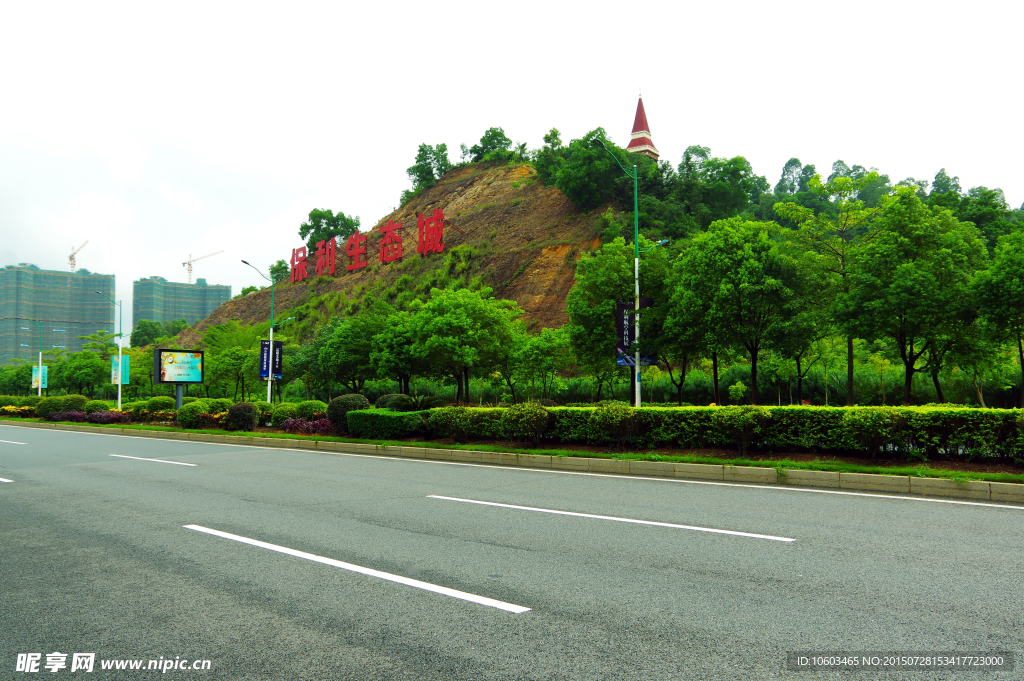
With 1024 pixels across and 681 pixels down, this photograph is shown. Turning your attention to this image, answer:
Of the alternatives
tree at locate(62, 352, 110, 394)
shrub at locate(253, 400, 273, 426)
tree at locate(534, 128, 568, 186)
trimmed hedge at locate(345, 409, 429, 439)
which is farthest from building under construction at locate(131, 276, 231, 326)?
trimmed hedge at locate(345, 409, 429, 439)

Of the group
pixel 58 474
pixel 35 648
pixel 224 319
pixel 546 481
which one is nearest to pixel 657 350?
pixel 546 481

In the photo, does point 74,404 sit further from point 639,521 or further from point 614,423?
point 639,521

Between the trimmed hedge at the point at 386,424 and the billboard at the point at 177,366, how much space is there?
614 inches

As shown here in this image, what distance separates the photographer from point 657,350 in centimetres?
2241

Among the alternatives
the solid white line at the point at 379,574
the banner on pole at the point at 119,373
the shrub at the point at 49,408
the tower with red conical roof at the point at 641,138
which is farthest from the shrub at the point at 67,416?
the tower with red conical roof at the point at 641,138

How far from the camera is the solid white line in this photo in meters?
4.31

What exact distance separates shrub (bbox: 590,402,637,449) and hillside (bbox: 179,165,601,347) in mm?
35875

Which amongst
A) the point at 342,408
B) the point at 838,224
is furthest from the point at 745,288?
the point at 342,408

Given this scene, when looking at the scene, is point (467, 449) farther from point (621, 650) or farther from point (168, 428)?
point (168, 428)

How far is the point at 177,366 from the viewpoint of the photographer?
29.7 metres

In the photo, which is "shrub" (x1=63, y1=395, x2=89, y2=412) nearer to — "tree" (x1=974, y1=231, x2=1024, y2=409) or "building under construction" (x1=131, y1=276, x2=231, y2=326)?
"tree" (x1=974, y1=231, x2=1024, y2=409)

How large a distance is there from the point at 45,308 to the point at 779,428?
13724cm

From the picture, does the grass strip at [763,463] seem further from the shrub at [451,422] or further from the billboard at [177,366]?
the billboard at [177,366]

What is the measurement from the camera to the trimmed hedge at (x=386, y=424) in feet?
56.5
